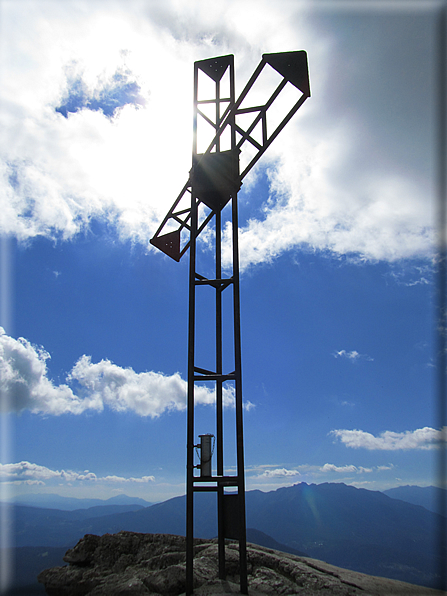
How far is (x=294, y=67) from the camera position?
29.8 ft

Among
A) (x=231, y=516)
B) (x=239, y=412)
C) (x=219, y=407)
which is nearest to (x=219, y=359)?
(x=219, y=407)

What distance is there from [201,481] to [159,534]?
452cm

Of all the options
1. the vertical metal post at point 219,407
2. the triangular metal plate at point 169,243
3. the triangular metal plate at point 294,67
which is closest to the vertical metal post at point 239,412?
the vertical metal post at point 219,407

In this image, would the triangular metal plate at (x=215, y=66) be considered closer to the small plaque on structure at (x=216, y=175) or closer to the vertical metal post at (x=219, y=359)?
the vertical metal post at (x=219, y=359)

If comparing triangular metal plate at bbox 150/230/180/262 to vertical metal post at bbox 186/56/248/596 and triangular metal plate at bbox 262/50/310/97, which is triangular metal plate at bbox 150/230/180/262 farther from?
triangular metal plate at bbox 262/50/310/97

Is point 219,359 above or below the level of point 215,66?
below

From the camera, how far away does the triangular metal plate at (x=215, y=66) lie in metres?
10.6

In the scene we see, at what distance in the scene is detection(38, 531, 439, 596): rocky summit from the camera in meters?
8.29

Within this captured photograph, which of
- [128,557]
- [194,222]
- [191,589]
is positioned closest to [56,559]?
[128,557]

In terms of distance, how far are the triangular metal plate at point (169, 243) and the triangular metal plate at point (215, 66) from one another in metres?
4.60

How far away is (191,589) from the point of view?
7801 millimetres

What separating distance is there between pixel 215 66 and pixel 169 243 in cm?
525

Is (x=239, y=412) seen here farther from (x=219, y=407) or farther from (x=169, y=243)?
(x=169, y=243)

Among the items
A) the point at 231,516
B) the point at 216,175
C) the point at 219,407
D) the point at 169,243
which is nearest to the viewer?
the point at 231,516
